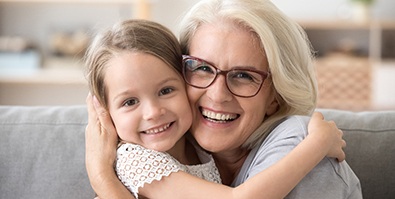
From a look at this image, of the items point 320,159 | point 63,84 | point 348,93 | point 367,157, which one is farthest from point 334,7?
point 320,159

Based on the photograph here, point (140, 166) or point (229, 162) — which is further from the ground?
point (140, 166)

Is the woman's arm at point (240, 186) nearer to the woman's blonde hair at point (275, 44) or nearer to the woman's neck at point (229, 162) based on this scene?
the woman's blonde hair at point (275, 44)

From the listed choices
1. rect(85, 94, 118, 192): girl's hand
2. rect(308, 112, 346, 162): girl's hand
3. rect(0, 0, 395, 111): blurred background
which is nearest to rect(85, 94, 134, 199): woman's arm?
rect(85, 94, 118, 192): girl's hand

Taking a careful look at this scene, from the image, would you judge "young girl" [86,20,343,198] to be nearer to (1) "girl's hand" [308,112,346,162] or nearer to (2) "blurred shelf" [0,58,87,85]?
(1) "girl's hand" [308,112,346,162]

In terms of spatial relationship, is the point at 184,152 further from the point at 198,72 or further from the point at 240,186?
the point at 240,186

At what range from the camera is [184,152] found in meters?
1.90

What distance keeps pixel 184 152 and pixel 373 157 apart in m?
0.56

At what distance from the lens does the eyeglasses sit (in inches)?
67.2

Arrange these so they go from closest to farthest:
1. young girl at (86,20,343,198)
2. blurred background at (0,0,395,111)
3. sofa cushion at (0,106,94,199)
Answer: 1. young girl at (86,20,343,198)
2. sofa cushion at (0,106,94,199)
3. blurred background at (0,0,395,111)

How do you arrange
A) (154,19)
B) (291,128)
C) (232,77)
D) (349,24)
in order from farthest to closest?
(154,19) → (349,24) → (232,77) → (291,128)

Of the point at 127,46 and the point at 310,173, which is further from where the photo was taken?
the point at 127,46

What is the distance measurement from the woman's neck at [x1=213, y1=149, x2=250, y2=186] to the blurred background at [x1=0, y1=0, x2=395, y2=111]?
143 inches

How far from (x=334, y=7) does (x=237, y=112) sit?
4.59 meters

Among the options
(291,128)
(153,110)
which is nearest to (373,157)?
(291,128)
